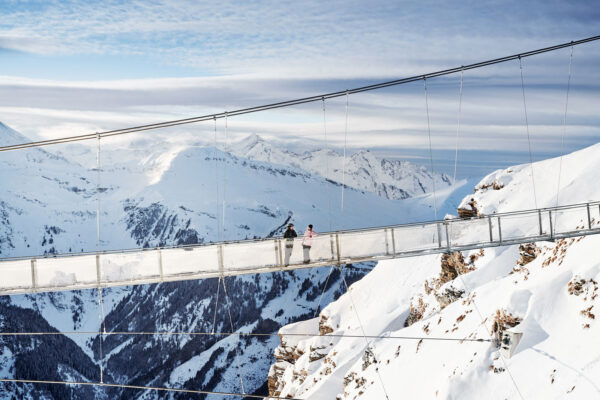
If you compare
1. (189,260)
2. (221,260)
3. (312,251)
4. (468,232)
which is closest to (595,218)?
(468,232)

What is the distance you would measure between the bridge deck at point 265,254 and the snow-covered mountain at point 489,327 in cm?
302

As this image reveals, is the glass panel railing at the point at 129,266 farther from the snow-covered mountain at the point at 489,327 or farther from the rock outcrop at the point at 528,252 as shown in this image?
the rock outcrop at the point at 528,252

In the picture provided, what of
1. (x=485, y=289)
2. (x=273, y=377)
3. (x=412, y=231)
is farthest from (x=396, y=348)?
(x=273, y=377)

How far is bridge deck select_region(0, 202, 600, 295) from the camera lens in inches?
958

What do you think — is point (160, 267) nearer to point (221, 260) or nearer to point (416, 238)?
point (221, 260)

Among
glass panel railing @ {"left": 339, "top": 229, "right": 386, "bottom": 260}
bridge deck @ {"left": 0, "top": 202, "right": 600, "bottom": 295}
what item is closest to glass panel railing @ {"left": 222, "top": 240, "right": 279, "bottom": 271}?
bridge deck @ {"left": 0, "top": 202, "right": 600, "bottom": 295}

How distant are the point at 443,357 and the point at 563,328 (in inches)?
Answer: 365

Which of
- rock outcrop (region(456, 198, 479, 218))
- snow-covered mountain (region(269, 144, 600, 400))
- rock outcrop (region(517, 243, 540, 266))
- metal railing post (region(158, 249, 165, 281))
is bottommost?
snow-covered mountain (region(269, 144, 600, 400))

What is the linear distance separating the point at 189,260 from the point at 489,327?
15.9 m

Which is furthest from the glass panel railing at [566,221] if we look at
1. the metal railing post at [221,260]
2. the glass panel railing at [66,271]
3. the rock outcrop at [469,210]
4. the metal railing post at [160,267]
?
the rock outcrop at [469,210]

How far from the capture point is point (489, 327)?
33125 mm

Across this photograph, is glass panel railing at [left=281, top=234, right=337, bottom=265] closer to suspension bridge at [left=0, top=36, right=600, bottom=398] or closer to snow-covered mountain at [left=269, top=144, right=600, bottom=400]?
suspension bridge at [left=0, top=36, right=600, bottom=398]

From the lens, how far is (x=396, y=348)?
47719 millimetres

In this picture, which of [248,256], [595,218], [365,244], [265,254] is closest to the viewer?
[365,244]
